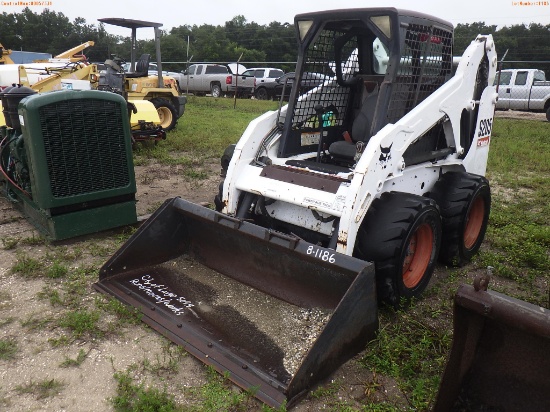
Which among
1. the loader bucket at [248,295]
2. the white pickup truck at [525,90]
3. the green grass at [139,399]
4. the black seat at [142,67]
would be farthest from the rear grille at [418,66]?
the white pickup truck at [525,90]

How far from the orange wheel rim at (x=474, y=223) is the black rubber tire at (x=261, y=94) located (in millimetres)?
17750

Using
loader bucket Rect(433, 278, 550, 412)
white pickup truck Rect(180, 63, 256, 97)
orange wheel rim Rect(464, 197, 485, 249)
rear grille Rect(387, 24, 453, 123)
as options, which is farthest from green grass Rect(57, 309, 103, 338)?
white pickup truck Rect(180, 63, 256, 97)

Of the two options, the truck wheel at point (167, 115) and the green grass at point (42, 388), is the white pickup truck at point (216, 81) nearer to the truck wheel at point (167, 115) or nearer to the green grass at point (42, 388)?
the truck wheel at point (167, 115)

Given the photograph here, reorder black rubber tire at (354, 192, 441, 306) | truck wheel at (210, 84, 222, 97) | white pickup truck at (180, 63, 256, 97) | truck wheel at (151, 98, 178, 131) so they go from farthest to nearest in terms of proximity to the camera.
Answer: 1. truck wheel at (210, 84, 222, 97)
2. white pickup truck at (180, 63, 256, 97)
3. truck wheel at (151, 98, 178, 131)
4. black rubber tire at (354, 192, 441, 306)

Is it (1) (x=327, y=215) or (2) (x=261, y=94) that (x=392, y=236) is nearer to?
(1) (x=327, y=215)

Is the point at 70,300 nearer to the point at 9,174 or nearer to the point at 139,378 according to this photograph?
the point at 139,378

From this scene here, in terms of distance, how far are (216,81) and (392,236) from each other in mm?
20722

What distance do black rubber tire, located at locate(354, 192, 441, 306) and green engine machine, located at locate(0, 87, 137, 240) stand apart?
2.53 metres

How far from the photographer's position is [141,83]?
35.4 feet

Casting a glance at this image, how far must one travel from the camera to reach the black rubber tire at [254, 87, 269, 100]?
855 inches

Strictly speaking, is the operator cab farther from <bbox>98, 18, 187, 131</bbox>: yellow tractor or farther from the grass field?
<bbox>98, 18, 187, 131</bbox>: yellow tractor

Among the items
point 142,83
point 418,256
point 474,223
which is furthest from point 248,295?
point 142,83

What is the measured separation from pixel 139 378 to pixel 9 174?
3.47 metres

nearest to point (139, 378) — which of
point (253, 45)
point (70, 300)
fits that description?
point (70, 300)
